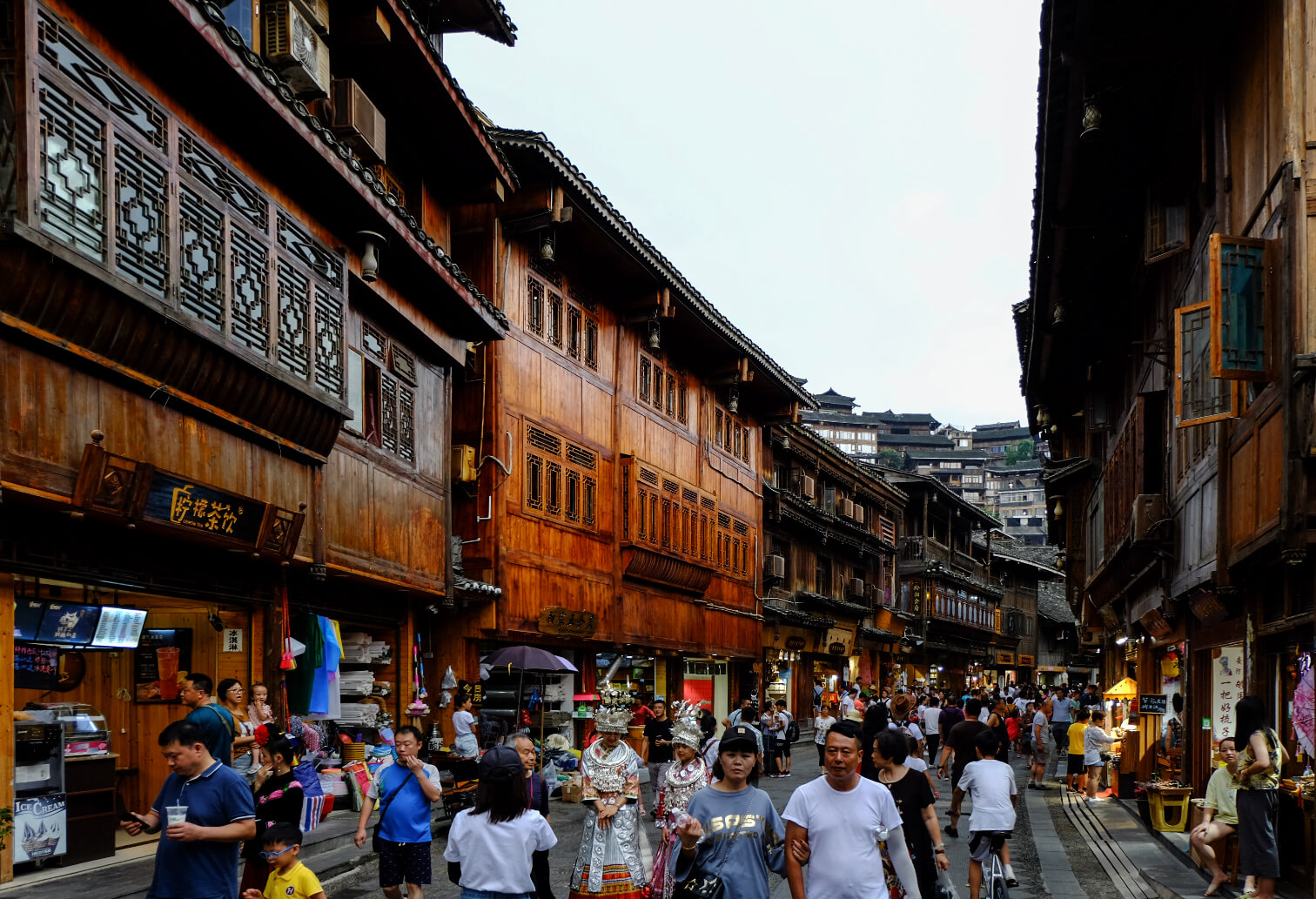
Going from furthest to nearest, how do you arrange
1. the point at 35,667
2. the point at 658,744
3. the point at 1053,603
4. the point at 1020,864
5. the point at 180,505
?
the point at 1053,603 → the point at 658,744 → the point at 1020,864 → the point at 35,667 → the point at 180,505

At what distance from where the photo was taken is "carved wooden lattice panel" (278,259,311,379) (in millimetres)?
14226

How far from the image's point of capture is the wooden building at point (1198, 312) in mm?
10922

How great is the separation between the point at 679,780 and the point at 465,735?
32.1 feet

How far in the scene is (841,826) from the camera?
6816 mm

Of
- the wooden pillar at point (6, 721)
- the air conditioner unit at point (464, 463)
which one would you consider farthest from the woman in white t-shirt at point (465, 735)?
the wooden pillar at point (6, 721)

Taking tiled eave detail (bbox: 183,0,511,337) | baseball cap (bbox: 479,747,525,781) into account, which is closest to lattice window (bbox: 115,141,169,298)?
tiled eave detail (bbox: 183,0,511,337)

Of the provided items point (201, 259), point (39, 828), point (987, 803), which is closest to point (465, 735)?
point (39, 828)

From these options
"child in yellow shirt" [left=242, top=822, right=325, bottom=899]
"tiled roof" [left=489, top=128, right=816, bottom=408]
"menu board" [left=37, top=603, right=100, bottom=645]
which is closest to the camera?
"child in yellow shirt" [left=242, top=822, right=325, bottom=899]

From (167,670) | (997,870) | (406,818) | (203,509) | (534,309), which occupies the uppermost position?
(534,309)

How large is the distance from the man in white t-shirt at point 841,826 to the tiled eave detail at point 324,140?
8234mm

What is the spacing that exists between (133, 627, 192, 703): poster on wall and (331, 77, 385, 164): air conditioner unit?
6.25m

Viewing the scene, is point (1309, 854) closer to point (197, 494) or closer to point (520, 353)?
point (197, 494)

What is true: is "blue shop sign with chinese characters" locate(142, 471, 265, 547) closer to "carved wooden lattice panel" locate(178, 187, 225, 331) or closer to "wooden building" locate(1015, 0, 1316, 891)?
"carved wooden lattice panel" locate(178, 187, 225, 331)

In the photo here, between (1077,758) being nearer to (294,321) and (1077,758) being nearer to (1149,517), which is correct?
(1149,517)
